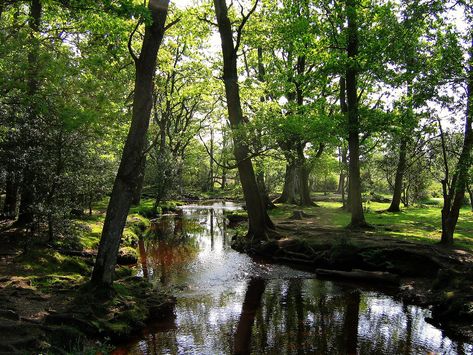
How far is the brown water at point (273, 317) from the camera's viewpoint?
8367mm

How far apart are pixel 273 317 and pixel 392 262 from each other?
20.4ft

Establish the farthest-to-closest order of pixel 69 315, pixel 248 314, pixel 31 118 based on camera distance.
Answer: pixel 31 118 < pixel 248 314 < pixel 69 315

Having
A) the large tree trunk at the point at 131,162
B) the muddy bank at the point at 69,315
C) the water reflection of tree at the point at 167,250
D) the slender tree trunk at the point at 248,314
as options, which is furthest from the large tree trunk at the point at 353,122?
the muddy bank at the point at 69,315

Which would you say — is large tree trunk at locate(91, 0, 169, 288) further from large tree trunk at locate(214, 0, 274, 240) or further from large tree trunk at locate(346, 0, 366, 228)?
large tree trunk at locate(346, 0, 366, 228)

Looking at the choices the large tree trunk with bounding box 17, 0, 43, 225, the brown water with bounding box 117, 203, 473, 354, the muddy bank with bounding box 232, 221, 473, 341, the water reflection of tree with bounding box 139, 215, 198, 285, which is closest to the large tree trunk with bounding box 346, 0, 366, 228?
the muddy bank with bounding box 232, 221, 473, 341

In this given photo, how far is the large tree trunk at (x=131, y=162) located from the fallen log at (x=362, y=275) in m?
8.29

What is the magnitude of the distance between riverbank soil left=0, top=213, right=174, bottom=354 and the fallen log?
260 inches

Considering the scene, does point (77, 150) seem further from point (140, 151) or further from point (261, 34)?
point (261, 34)

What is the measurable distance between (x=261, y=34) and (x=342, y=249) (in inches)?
540

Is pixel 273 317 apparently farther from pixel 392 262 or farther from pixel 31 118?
pixel 31 118

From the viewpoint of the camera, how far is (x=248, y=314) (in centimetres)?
1038

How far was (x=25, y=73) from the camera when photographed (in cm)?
1275

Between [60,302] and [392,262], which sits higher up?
[392,262]

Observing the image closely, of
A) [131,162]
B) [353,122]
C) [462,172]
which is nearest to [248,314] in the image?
[131,162]
